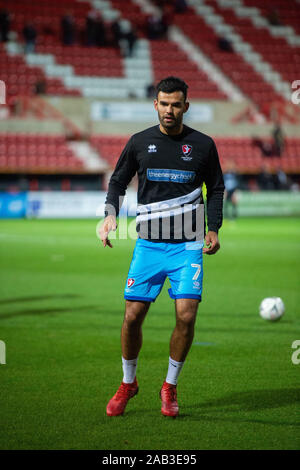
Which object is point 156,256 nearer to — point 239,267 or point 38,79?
point 239,267

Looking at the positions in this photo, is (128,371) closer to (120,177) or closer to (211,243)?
(211,243)

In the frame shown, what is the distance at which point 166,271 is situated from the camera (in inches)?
206

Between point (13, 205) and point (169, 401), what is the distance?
28348 millimetres

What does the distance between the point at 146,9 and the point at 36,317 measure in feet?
126

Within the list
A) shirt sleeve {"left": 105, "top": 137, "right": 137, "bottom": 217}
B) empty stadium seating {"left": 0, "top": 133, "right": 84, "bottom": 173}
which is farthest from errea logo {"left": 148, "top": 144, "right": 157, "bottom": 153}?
empty stadium seating {"left": 0, "top": 133, "right": 84, "bottom": 173}

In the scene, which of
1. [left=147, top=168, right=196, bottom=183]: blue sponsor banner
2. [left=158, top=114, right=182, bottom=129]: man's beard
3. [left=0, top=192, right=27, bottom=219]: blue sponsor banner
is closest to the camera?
[left=158, top=114, right=182, bottom=129]: man's beard

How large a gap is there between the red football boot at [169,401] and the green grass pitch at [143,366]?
9 cm

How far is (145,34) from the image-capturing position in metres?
43.2

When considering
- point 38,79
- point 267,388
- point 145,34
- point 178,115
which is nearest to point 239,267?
Answer: point 267,388

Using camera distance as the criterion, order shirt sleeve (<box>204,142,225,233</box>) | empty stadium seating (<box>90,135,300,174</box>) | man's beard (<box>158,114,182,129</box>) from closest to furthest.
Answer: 1. man's beard (<box>158,114,182,129</box>)
2. shirt sleeve (<box>204,142,225,233</box>)
3. empty stadium seating (<box>90,135,300,174</box>)

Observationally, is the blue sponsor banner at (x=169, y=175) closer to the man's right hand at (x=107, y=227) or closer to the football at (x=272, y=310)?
the man's right hand at (x=107, y=227)

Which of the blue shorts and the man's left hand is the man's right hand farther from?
the man's left hand

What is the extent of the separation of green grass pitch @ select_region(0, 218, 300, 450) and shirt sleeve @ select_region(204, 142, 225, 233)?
4.42 feet

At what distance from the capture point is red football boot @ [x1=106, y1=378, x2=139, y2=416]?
5050 mm
